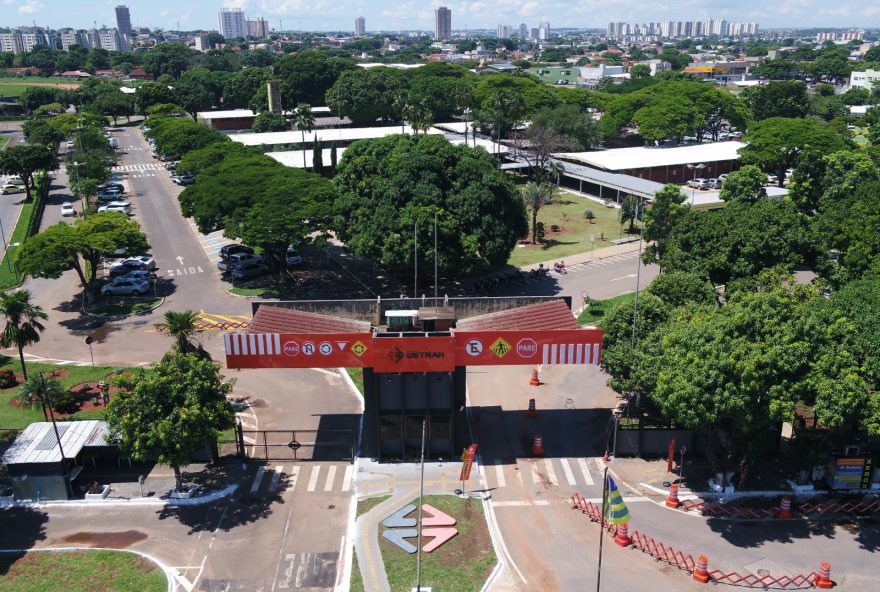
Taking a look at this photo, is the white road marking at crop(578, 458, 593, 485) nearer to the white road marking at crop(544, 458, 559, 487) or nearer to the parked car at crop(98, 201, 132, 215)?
the white road marking at crop(544, 458, 559, 487)

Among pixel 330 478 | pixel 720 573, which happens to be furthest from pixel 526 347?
pixel 720 573

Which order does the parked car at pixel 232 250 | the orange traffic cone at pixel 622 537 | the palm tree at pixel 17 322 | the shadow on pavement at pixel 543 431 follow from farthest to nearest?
Answer: the parked car at pixel 232 250 < the palm tree at pixel 17 322 < the shadow on pavement at pixel 543 431 < the orange traffic cone at pixel 622 537

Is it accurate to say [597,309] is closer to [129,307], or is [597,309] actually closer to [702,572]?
[702,572]

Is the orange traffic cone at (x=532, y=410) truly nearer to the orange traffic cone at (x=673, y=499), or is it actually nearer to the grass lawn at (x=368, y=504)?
the orange traffic cone at (x=673, y=499)

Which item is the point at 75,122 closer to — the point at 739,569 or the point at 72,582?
the point at 72,582

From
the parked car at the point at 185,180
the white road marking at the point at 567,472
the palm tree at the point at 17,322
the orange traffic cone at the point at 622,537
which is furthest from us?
the parked car at the point at 185,180

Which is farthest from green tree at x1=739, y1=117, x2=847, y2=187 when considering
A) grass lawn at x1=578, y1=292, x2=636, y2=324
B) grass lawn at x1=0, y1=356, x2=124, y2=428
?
grass lawn at x1=0, y1=356, x2=124, y2=428

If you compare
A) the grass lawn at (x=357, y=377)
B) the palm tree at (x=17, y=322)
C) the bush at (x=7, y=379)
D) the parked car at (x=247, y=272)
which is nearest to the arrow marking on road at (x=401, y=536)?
the grass lawn at (x=357, y=377)

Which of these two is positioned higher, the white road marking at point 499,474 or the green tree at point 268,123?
the green tree at point 268,123
